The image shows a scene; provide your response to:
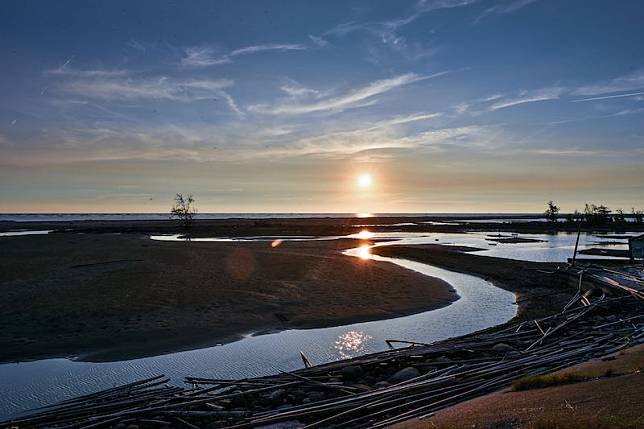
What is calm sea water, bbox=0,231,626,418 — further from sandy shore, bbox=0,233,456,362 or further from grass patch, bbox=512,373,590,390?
grass patch, bbox=512,373,590,390

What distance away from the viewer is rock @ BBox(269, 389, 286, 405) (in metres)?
10.5

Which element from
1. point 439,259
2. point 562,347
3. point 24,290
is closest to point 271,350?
point 562,347

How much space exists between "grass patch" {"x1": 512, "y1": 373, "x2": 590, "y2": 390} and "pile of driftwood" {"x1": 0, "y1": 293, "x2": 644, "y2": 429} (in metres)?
0.78

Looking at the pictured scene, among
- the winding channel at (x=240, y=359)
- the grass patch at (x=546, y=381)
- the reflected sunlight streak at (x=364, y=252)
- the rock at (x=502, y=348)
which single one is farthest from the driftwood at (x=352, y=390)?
the reflected sunlight streak at (x=364, y=252)

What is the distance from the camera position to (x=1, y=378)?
13.0 metres

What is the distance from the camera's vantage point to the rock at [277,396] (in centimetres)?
1050

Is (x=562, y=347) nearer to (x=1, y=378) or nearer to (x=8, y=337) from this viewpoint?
(x=1, y=378)

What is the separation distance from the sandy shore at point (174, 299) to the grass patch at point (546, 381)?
10.9m

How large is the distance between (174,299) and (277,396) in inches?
511

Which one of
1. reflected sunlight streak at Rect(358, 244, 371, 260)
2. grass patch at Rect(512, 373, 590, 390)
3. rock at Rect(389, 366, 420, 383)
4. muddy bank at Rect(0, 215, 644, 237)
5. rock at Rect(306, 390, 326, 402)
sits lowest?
rock at Rect(306, 390, 326, 402)

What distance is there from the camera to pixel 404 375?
38.1 feet

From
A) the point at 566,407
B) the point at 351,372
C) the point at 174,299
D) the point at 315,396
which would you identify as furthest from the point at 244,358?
the point at 566,407

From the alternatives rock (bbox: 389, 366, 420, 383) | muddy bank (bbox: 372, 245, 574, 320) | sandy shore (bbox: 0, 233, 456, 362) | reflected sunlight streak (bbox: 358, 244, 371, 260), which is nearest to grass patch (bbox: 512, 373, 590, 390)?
rock (bbox: 389, 366, 420, 383)

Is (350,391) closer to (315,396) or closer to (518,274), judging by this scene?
(315,396)
